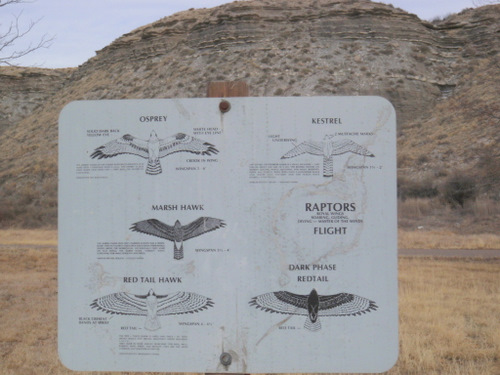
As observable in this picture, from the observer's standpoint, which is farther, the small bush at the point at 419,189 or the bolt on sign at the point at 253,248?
the small bush at the point at 419,189

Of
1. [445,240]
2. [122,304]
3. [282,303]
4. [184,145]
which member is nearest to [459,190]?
[445,240]

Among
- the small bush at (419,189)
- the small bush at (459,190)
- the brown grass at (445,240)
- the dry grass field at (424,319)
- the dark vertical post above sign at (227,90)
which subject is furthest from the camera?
the small bush at (419,189)

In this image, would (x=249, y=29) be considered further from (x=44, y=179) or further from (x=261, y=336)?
(x=261, y=336)

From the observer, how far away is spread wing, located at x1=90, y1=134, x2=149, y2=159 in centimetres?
302

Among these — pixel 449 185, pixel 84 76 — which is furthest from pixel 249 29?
pixel 449 185

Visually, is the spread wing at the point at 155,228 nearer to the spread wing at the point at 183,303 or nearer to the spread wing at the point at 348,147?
the spread wing at the point at 183,303

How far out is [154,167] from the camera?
3006 mm

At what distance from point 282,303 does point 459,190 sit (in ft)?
69.7

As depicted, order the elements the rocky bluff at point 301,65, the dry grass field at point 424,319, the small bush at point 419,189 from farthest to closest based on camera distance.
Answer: the rocky bluff at point 301,65 → the small bush at point 419,189 → the dry grass field at point 424,319

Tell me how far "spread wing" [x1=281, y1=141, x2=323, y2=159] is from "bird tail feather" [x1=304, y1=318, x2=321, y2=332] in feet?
2.65

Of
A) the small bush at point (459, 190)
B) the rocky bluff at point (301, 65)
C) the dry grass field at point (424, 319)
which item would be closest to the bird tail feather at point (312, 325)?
the dry grass field at point (424, 319)

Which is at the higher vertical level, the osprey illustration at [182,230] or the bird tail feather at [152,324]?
the osprey illustration at [182,230]

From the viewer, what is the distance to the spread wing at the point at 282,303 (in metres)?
2.93

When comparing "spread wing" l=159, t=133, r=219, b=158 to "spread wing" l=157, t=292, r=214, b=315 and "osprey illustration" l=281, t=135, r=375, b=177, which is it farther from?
"spread wing" l=157, t=292, r=214, b=315
